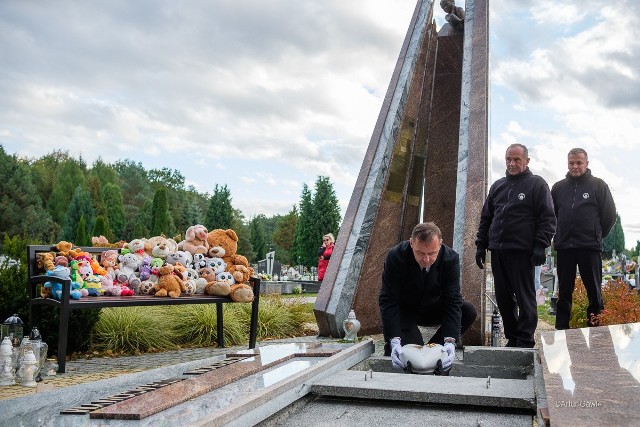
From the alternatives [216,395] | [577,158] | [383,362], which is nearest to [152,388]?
[216,395]

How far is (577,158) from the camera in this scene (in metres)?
7.03

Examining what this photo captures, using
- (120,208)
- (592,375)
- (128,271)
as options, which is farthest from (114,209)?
(592,375)

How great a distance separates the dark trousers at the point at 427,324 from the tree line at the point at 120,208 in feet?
73.5

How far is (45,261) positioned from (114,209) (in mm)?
46198

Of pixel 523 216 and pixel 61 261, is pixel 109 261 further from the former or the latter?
pixel 523 216

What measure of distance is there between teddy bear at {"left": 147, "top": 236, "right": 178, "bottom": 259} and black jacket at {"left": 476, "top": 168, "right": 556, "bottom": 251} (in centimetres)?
377

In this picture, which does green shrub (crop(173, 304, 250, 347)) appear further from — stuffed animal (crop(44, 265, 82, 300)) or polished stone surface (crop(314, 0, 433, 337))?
stuffed animal (crop(44, 265, 82, 300))

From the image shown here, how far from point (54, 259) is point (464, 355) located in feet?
13.0

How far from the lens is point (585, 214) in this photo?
22.6 feet

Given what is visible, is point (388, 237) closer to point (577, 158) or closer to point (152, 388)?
point (577, 158)

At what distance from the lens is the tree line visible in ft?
126

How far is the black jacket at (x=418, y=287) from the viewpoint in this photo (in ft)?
18.2

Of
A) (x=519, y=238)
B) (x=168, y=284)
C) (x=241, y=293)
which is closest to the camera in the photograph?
(x=519, y=238)

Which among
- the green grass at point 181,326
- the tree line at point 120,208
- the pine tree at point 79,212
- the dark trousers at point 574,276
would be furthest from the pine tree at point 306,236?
the dark trousers at point 574,276
